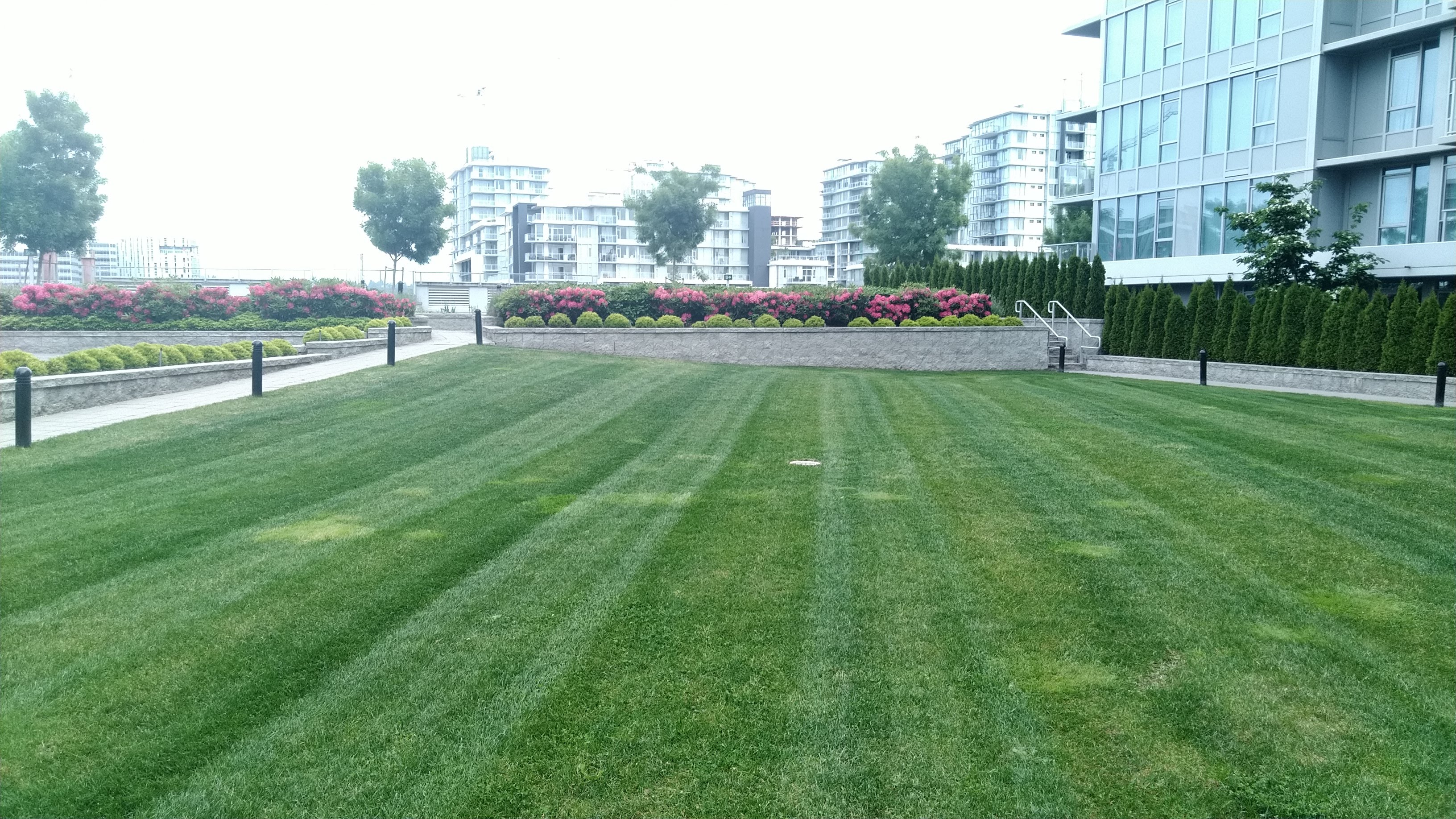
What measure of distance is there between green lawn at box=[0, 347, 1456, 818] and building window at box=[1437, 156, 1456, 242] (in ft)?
65.3

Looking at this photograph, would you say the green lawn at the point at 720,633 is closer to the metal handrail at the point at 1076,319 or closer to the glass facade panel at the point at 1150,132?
the metal handrail at the point at 1076,319

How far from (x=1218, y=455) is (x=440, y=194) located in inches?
2315

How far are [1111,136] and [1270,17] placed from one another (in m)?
7.56

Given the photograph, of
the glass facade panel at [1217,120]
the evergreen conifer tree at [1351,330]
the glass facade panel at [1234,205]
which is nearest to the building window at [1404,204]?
the glass facade panel at [1234,205]

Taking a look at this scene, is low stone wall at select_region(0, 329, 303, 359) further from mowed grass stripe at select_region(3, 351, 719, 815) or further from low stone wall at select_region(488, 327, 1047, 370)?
mowed grass stripe at select_region(3, 351, 719, 815)

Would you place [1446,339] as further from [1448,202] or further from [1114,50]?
[1114,50]

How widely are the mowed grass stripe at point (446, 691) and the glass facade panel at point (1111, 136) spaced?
34146 millimetres

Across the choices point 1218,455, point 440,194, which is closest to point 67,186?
point 440,194

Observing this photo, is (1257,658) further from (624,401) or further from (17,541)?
(624,401)

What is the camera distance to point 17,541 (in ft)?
24.3

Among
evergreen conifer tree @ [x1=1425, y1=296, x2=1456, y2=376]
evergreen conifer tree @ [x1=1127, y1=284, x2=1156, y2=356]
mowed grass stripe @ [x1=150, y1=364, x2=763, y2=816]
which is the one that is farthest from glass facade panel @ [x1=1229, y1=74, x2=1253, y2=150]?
mowed grass stripe @ [x1=150, y1=364, x2=763, y2=816]

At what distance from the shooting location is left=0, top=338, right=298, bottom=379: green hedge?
15617mm

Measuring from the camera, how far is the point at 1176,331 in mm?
29750

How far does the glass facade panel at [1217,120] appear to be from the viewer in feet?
106
